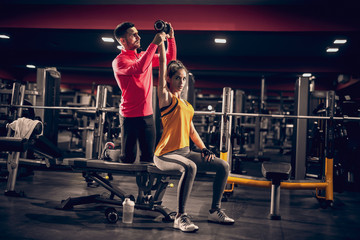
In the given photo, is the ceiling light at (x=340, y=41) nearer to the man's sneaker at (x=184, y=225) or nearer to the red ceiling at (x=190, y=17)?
the red ceiling at (x=190, y=17)

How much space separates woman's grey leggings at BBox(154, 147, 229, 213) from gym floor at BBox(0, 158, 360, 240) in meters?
0.26

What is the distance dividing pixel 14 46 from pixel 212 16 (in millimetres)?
7294

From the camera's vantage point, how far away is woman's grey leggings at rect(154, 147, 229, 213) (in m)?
2.22

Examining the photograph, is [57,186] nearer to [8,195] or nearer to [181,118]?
[8,195]

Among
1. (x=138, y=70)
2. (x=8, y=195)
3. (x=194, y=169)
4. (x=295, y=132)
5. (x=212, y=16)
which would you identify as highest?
(x=212, y=16)

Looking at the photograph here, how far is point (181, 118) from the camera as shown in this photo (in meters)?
2.29

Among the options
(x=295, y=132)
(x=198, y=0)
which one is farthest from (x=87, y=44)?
(x=295, y=132)

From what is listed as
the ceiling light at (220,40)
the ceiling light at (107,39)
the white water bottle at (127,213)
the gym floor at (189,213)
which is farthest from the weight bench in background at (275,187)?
the ceiling light at (107,39)

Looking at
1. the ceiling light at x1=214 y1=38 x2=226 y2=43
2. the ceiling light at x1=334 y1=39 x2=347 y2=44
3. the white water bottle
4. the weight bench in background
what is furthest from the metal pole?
the ceiling light at x1=334 y1=39 x2=347 y2=44

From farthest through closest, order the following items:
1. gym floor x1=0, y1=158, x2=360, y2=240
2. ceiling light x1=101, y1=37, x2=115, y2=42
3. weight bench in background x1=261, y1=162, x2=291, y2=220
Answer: ceiling light x1=101, y1=37, x2=115, y2=42
weight bench in background x1=261, y1=162, x2=291, y2=220
gym floor x1=0, y1=158, x2=360, y2=240

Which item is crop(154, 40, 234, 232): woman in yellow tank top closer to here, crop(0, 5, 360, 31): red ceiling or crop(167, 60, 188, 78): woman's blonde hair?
crop(167, 60, 188, 78): woman's blonde hair

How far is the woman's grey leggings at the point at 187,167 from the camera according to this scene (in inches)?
87.4

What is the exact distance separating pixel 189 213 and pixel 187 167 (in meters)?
0.74

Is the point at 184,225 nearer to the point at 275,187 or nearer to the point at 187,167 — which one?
the point at 187,167
